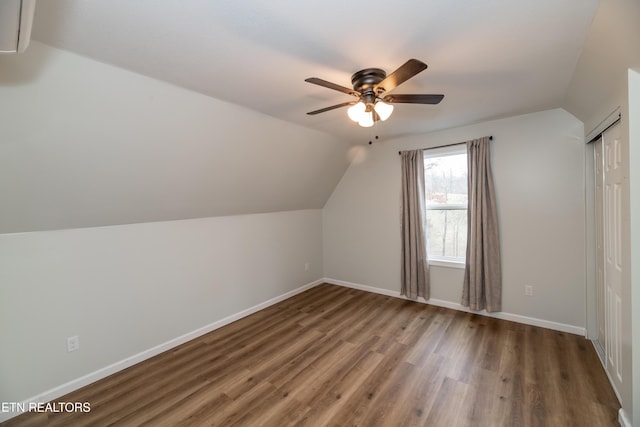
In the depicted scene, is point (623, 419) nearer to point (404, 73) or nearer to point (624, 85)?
point (624, 85)

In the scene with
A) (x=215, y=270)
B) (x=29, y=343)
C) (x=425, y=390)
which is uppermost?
(x=215, y=270)

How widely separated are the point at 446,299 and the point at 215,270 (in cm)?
313

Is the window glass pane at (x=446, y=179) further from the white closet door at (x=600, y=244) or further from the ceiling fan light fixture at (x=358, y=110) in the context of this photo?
the ceiling fan light fixture at (x=358, y=110)

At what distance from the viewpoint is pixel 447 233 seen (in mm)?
3801

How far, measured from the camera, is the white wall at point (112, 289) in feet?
6.67

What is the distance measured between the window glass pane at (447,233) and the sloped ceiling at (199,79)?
4.61ft

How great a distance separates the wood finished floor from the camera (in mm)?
1910

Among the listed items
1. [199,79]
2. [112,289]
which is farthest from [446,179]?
[112,289]

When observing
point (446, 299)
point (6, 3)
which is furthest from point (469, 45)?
point (446, 299)

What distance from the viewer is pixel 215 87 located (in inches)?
83.2

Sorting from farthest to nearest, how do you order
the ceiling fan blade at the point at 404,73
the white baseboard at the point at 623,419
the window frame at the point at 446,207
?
1. the window frame at the point at 446,207
2. the white baseboard at the point at 623,419
3. the ceiling fan blade at the point at 404,73

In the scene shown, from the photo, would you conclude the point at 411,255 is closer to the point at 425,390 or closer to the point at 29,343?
the point at 425,390

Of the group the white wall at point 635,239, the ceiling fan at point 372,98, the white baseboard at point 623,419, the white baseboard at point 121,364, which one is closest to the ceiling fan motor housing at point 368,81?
the ceiling fan at point 372,98

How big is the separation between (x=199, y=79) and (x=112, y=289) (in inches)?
80.5
